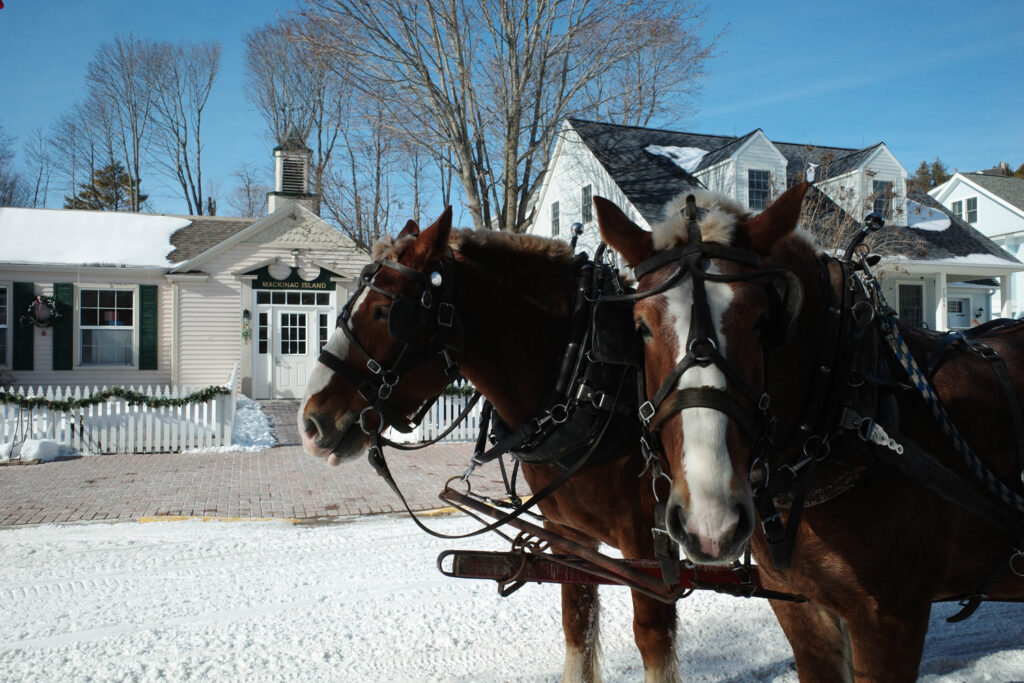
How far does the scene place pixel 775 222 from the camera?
200 cm

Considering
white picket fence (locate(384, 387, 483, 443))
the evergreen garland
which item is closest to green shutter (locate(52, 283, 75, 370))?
the evergreen garland

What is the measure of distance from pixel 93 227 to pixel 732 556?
2164cm

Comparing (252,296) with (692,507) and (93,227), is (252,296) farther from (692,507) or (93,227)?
(692,507)

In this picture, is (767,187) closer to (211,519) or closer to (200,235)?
(200,235)

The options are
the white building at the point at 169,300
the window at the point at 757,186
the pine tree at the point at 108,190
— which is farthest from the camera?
the pine tree at the point at 108,190

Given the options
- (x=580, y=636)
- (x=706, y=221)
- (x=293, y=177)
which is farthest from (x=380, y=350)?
(x=293, y=177)

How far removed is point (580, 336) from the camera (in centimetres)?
304

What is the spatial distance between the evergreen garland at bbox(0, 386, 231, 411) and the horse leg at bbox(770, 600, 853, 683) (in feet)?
37.2

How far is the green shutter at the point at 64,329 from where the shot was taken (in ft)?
55.9

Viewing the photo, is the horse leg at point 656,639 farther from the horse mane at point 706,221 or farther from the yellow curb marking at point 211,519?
the yellow curb marking at point 211,519

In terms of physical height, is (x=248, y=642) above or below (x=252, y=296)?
below

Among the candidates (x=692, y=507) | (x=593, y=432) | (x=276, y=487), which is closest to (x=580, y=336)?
(x=593, y=432)

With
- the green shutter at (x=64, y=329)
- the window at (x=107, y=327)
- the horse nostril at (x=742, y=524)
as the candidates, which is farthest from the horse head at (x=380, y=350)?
the green shutter at (x=64, y=329)

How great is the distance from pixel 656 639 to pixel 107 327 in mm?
18436
